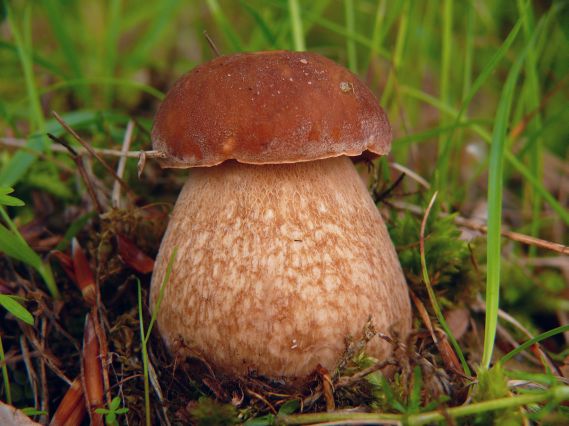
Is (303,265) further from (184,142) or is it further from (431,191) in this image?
(431,191)

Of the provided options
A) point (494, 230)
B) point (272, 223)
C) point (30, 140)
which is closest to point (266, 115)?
point (272, 223)

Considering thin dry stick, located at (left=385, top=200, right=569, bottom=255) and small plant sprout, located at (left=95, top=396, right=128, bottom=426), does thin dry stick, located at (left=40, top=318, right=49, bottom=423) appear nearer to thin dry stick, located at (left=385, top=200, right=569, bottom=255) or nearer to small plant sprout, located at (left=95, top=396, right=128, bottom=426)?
small plant sprout, located at (left=95, top=396, right=128, bottom=426)

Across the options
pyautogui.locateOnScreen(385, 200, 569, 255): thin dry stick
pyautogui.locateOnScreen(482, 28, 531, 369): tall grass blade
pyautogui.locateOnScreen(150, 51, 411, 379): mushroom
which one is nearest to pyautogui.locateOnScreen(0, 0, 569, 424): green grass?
pyautogui.locateOnScreen(482, 28, 531, 369): tall grass blade

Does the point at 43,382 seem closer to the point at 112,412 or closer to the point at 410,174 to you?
the point at 112,412

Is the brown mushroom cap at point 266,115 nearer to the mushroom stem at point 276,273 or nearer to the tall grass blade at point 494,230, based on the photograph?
the mushroom stem at point 276,273

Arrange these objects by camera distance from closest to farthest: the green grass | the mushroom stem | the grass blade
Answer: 1. the mushroom stem
2. the green grass
3. the grass blade

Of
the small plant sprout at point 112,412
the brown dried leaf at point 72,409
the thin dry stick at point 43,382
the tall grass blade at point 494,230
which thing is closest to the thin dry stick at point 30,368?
the thin dry stick at point 43,382
